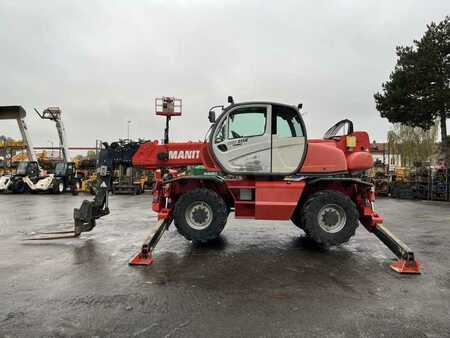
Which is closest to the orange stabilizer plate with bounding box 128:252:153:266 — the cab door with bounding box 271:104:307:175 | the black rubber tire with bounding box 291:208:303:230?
the cab door with bounding box 271:104:307:175

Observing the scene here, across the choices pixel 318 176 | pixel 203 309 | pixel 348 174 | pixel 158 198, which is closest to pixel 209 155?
pixel 158 198

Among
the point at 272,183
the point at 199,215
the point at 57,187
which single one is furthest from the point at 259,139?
the point at 57,187

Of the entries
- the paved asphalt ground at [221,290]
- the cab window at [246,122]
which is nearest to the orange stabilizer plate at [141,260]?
the paved asphalt ground at [221,290]

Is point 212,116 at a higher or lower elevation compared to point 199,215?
higher

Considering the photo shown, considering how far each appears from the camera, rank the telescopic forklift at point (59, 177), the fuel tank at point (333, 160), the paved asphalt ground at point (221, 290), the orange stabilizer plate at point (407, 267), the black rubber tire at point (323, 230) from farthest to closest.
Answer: the telescopic forklift at point (59, 177) → the fuel tank at point (333, 160) → the black rubber tire at point (323, 230) → the orange stabilizer plate at point (407, 267) → the paved asphalt ground at point (221, 290)

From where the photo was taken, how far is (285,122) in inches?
272

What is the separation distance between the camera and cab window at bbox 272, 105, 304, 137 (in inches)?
269

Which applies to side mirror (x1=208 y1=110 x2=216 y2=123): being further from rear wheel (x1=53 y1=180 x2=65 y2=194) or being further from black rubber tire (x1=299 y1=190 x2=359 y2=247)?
rear wheel (x1=53 y1=180 x2=65 y2=194)

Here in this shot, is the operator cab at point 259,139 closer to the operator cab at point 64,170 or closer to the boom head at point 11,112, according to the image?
the operator cab at point 64,170

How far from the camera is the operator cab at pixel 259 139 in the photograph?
684 centimetres

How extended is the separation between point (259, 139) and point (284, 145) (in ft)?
1.65

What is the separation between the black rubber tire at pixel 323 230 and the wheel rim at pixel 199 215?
1.87 metres

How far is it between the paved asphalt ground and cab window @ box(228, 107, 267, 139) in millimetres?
2294

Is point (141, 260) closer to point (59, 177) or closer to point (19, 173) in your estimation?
point (59, 177)
